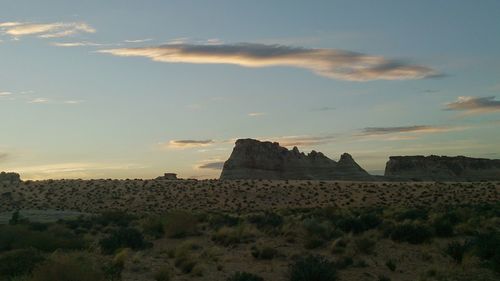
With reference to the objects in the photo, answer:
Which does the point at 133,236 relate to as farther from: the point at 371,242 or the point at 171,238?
the point at 371,242

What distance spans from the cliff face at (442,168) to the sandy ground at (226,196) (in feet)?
185

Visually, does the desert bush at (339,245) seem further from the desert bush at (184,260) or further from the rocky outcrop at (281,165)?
the rocky outcrop at (281,165)

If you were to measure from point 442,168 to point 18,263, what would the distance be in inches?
5359

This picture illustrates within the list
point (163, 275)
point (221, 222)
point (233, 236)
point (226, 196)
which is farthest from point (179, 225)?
point (226, 196)

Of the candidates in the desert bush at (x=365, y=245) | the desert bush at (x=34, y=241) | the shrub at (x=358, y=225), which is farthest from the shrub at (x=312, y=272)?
the desert bush at (x=34, y=241)

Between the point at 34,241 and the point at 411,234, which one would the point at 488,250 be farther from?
the point at 34,241

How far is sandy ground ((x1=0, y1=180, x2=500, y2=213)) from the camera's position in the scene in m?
69.8

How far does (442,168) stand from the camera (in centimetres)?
14188

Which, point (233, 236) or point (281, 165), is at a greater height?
point (281, 165)

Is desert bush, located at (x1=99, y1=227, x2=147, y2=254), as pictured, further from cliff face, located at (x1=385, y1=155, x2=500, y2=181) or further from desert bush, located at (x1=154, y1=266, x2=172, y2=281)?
cliff face, located at (x1=385, y1=155, x2=500, y2=181)

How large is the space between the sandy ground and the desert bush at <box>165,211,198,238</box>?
33.0m

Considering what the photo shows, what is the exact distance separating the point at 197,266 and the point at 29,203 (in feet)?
202

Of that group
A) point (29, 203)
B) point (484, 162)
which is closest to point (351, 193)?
point (29, 203)

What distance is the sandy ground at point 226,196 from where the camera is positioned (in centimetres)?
6975
